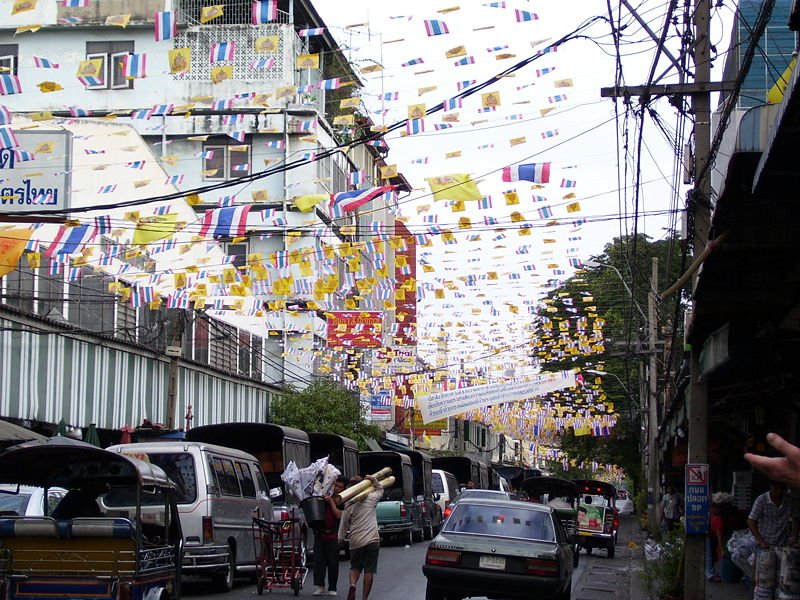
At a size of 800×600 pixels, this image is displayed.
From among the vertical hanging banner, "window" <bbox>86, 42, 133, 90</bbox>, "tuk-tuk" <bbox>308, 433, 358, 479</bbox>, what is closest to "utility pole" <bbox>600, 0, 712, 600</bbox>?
"tuk-tuk" <bbox>308, 433, 358, 479</bbox>

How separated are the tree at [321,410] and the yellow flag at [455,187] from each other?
68.1ft

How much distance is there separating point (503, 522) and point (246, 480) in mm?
4967

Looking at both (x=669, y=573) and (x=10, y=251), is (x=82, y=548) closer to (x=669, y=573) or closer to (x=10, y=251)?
(x=669, y=573)

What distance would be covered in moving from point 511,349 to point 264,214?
12187 mm

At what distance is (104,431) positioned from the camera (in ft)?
92.1

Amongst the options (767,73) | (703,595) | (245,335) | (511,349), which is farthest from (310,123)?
(703,595)

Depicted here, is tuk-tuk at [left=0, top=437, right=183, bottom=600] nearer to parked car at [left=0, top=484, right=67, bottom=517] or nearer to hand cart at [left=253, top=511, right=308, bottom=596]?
parked car at [left=0, top=484, right=67, bottom=517]

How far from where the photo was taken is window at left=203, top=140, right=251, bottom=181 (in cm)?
4388

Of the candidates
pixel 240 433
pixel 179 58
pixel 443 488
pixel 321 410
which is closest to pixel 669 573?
pixel 240 433

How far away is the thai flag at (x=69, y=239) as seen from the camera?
24281 mm

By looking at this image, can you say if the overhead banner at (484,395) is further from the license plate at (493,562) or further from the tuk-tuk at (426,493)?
the license plate at (493,562)

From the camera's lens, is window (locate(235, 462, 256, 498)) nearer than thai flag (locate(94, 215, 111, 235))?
Yes

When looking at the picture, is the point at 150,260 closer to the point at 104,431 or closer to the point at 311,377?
the point at 104,431

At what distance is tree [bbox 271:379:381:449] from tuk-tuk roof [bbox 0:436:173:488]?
2781 cm
